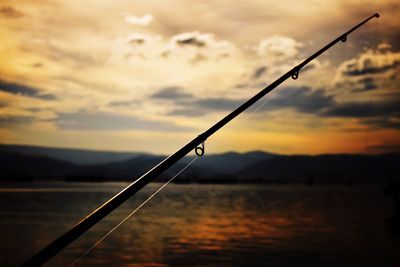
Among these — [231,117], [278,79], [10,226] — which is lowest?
[10,226]

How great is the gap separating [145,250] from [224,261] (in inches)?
268

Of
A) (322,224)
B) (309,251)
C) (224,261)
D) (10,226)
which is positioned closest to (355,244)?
(309,251)

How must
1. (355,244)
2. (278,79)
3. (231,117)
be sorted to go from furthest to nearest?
(355,244), (278,79), (231,117)

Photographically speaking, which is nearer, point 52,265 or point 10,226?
point 52,265

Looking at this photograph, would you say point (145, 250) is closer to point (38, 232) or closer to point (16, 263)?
point (16, 263)

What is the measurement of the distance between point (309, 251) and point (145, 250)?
30.8 feet

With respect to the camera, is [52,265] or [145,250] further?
[145,250]

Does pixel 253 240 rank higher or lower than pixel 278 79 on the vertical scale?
lower

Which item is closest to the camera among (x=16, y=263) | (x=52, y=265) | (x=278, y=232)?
(x=52, y=265)

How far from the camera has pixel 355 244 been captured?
3644 centimetres

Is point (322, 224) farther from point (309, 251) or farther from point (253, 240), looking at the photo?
point (309, 251)

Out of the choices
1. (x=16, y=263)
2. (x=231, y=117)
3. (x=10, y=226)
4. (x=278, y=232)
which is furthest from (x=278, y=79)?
(x=10, y=226)

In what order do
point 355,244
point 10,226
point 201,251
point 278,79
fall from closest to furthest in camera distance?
point 278,79 → point 201,251 → point 355,244 → point 10,226

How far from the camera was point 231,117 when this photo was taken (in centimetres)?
548
